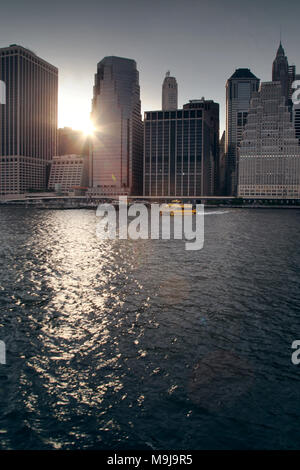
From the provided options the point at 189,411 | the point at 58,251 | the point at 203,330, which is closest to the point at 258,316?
the point at 203,330

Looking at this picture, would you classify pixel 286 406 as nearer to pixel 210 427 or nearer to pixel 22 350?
pixel 210 427

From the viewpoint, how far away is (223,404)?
17.7 metres

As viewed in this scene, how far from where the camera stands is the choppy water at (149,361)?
1590 centimetres

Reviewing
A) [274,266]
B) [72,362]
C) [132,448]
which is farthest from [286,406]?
[274,266]

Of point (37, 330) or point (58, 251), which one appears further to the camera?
point (58, 251)

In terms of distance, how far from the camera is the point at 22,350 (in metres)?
23.2

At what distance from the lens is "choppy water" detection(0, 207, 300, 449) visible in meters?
15.9

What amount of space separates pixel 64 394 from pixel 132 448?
16.3 feet

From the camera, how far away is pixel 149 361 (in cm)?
2186

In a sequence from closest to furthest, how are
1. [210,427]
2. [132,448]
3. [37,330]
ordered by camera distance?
[132,448] → [210,427] → [37,330]

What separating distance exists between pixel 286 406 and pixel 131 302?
1829cm

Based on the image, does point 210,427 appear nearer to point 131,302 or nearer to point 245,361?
point 245,361

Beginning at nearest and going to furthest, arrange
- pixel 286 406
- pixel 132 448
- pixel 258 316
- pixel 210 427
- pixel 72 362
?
pixel 132 448
pixel 210 427
pixel 286 406
pixel 72 362
pixel 258 316

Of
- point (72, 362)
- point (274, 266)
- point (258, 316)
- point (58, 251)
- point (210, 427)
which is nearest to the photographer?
point (210, 427)
